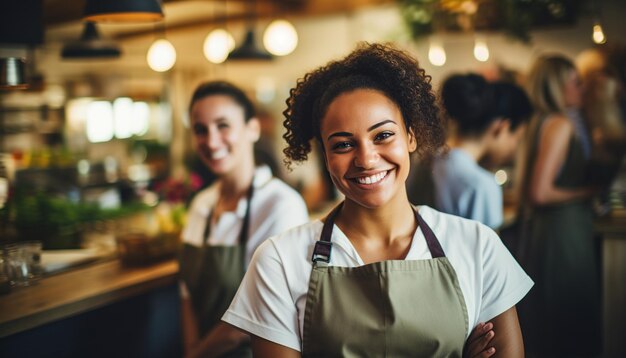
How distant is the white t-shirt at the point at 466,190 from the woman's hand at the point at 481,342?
1.17 m

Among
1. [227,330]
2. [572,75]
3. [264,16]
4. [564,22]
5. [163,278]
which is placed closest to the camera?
[227,330]

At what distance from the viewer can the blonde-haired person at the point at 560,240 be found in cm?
346

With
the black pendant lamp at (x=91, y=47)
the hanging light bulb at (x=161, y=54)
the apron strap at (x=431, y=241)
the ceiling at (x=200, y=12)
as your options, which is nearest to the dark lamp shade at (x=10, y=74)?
the apron strap at (x=431, y=241)

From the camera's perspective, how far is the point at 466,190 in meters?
2.74

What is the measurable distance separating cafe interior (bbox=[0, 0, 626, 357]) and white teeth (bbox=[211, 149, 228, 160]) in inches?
24.5

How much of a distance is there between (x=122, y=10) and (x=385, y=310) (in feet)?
5.29

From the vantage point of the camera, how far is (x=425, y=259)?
1.61 meters

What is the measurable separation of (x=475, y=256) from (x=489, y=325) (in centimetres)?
18

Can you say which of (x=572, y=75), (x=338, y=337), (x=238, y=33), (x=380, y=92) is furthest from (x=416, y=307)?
(x=238, y=33)

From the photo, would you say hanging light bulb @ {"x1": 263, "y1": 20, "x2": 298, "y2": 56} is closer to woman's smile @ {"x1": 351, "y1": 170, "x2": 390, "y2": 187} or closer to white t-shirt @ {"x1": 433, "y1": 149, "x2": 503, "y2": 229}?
white t-shirt @ {"x1": 433, "y1": 149, "x2": 503, "y2": 229}

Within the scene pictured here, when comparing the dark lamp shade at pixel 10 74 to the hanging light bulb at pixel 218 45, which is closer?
the dark lamp shade at pixel 10 74

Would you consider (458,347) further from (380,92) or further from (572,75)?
(572,75)

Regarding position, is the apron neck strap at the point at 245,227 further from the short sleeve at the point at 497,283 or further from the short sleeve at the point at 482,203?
the short sleeve at the point at 497,283

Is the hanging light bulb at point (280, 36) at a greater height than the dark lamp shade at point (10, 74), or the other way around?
the hanging light bulb at point (280, 36)
